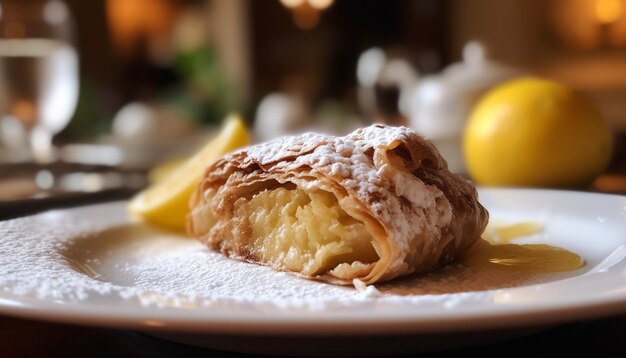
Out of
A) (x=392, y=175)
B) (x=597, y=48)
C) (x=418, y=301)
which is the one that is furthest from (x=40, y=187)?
(x=597, y=48)

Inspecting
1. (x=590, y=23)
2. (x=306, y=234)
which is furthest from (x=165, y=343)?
(x=590, y=23)

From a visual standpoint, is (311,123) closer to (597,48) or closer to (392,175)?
(392,175)

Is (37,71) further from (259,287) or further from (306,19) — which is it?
(306,19)

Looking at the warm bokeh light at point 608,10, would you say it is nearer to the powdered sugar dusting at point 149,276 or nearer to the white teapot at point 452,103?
the white teapot at point 452,103

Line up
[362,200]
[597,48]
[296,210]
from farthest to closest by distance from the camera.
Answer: [597,48]
[296,210]
[362,200]

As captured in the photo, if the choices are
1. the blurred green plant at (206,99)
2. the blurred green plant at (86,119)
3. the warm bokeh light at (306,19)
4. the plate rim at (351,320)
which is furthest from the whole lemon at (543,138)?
the warm bokeh light at (306,19)

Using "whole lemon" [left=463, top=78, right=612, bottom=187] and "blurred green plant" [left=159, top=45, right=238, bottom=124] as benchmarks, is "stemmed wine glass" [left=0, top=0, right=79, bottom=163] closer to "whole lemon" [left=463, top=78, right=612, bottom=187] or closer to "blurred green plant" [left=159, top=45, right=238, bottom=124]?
"whole lemon" [left=463, top=78, right=612, bottom=187]
